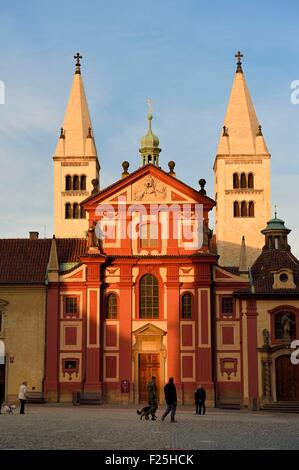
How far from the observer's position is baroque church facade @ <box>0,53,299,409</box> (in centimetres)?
5338

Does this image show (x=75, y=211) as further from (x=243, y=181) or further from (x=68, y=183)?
(x=243, y=181)

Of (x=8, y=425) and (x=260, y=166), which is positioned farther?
(x=260, y=166)

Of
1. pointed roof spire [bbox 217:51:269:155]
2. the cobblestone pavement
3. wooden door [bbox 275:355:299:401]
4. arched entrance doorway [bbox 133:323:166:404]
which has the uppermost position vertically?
pointed roof spire [bbox 217:51:269:155]

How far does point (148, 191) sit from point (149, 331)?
882cm

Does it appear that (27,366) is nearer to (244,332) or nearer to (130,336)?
(130,336)

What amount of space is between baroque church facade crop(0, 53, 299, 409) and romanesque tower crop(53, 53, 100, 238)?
29.4 metres

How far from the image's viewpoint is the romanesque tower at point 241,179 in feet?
273

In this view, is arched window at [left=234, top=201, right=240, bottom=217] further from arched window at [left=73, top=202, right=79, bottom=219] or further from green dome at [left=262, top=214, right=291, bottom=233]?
green dome at [left=262, top=214, right=291, bottom=233]

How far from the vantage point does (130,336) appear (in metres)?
54.2

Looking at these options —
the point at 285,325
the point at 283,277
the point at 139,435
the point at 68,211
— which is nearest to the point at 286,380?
the point at 285,325

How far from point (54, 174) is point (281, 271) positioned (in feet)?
122

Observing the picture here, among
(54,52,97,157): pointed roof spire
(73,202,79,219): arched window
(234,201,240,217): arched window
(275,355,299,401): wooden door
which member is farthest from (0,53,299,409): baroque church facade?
(54,52,97,157): pointed roof spire
